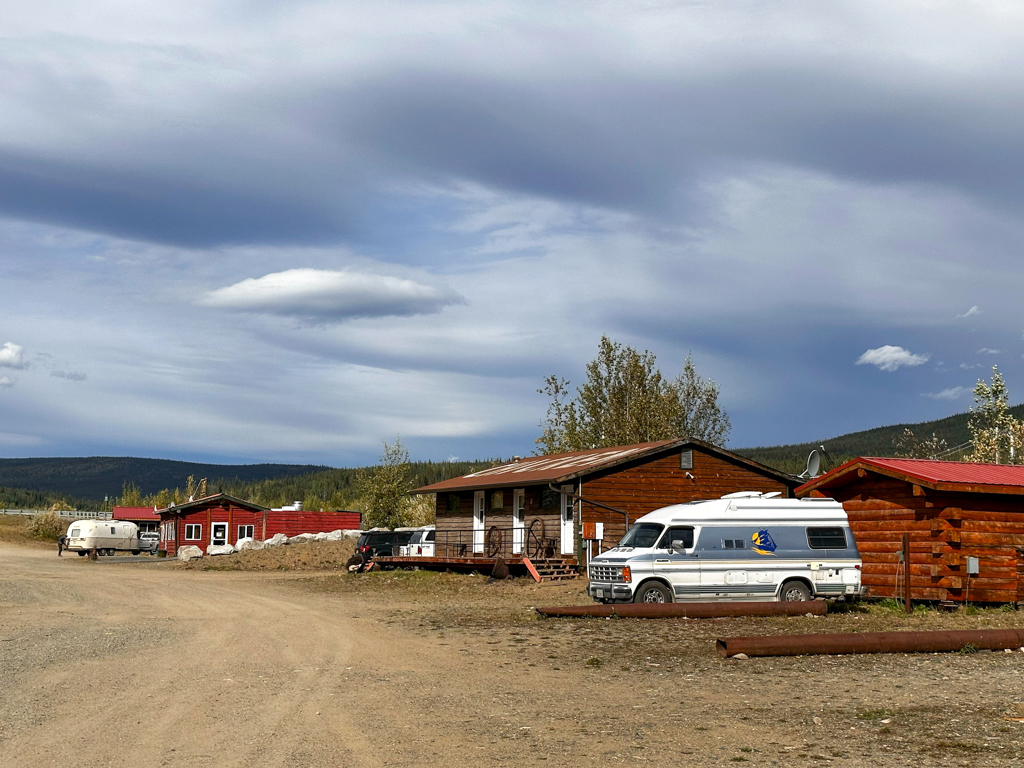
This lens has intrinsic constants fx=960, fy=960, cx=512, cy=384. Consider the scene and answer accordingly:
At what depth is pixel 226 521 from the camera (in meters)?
65.9

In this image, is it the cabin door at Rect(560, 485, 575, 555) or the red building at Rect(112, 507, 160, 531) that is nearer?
the cabin door at Rect(560, 485, 575, 555)

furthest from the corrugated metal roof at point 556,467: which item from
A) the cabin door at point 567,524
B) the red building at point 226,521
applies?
the red building at point 226,521

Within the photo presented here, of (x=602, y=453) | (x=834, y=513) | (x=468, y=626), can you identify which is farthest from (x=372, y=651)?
(x=602, y=453)

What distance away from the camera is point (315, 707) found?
10.9 meters

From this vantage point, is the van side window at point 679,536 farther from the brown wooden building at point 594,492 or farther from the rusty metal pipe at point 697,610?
the brown wooden building at point 594,492

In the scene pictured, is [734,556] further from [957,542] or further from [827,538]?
[957,542]

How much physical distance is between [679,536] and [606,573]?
185cm

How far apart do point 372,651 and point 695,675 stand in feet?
18.3

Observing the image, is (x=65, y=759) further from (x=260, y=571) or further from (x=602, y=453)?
(x=260, y=571)

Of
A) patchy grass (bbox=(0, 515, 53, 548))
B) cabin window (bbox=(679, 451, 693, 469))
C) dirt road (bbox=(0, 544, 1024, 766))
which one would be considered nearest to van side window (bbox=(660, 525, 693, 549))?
dirt road (bbox=(0, 544, 1024, 766))

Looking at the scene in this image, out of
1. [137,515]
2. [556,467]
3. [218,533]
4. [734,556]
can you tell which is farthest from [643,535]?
[137,515]

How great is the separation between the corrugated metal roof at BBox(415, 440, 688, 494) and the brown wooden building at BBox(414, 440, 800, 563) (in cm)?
6

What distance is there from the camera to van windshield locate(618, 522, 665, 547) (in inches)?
842

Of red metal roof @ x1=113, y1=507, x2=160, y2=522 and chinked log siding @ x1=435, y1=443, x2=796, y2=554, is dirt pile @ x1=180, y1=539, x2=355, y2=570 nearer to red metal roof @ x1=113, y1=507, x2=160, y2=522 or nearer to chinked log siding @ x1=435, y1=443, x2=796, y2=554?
chinked log siding @ x1=435, y1=443, x2=796, y2=554
